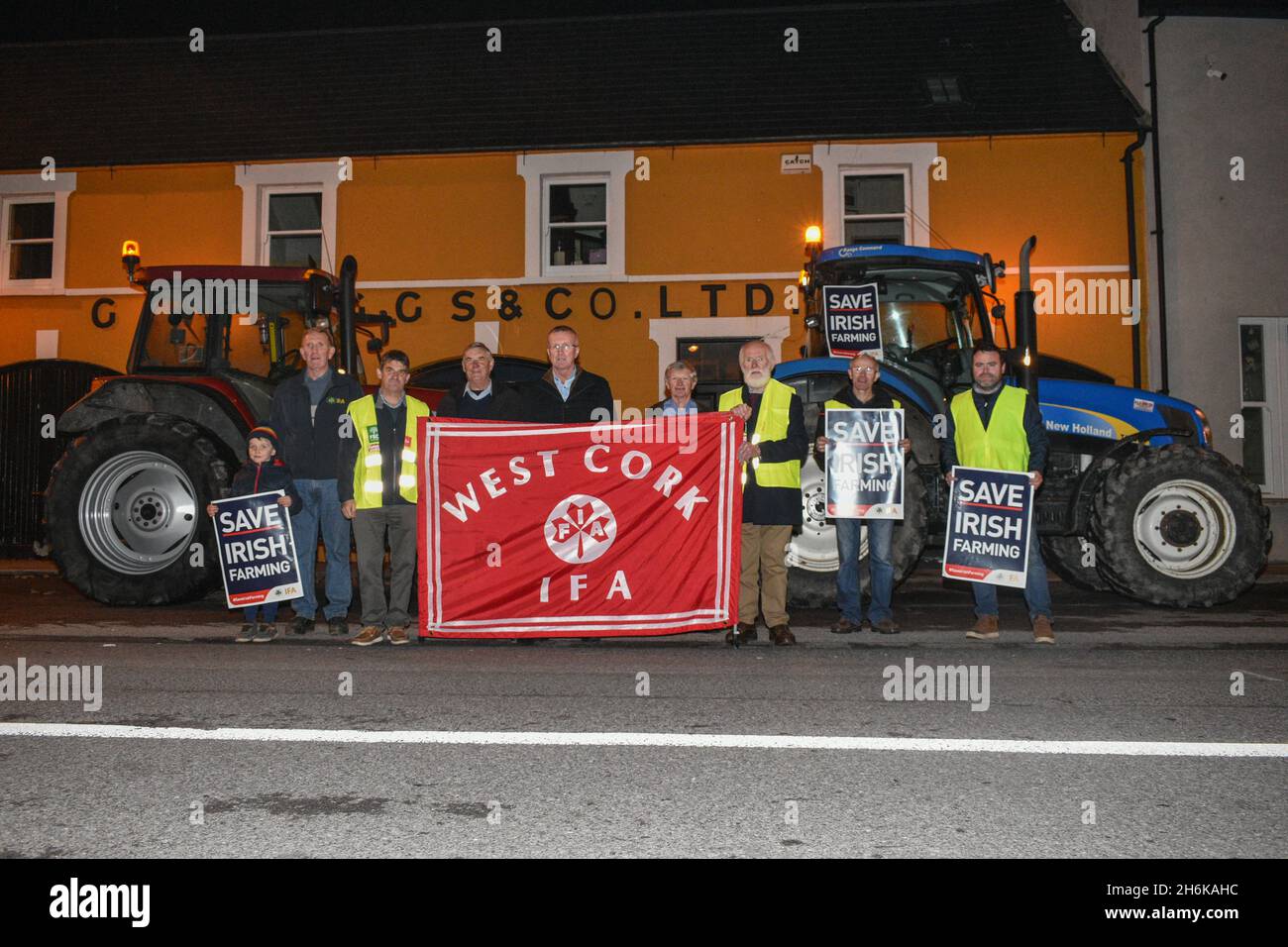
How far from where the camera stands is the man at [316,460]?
7625 millimetres

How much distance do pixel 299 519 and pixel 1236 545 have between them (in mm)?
7304

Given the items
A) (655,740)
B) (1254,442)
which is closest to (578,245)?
(1254,442)

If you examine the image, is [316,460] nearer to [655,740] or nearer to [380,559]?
[380,559]

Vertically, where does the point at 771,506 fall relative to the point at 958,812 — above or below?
above

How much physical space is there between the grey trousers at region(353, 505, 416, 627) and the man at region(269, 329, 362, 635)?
0.28 metres

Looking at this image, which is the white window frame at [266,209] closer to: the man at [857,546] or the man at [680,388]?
the man at [680,388]

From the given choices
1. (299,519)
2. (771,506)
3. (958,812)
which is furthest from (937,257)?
(958,812)

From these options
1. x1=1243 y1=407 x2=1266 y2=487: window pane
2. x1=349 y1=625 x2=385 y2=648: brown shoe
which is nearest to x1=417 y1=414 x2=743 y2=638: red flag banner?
x1=349 y1=625 x2=385 y2=648: brown shoe

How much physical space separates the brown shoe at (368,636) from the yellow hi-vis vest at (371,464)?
86cm

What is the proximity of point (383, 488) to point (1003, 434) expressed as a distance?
4.47 m

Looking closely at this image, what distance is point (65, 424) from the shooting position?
903 cm

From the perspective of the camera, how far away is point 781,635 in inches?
281
